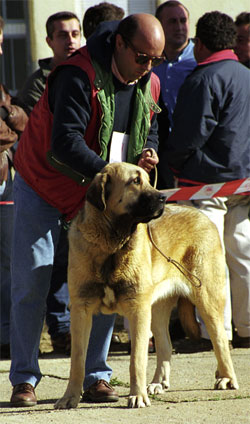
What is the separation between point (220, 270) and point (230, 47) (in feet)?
6.92

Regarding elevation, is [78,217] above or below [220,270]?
above

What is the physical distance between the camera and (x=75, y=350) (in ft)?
13.8

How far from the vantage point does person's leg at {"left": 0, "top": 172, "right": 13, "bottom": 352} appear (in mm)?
6102

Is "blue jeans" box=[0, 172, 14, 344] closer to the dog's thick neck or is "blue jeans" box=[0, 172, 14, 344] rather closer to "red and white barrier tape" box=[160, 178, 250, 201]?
"red and white barrier tape" box=[160, 178, 250, 201]

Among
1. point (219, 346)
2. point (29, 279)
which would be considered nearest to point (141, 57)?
point (29, 279)

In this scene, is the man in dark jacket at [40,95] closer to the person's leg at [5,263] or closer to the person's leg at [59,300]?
the person's leg at [59,300]

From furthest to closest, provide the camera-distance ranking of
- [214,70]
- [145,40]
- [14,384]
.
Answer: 1. [214,70]
2. [14,384]
3. [145,40]

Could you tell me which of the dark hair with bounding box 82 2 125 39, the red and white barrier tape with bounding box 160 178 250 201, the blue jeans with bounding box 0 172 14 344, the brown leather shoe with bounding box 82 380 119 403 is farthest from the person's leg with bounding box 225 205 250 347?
the dark hair with bounding box 82 2 125 39

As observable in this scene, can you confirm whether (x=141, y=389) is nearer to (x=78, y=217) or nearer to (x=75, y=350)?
(x=75, y=350)

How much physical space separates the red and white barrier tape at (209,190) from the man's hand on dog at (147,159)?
1.57 meters

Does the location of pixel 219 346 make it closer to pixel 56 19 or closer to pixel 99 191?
pixel 99 191

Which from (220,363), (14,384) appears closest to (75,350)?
(14,384)

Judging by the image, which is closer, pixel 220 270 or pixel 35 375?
pixel 35 375

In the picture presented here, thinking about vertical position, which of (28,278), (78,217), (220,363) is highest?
(78,217)
